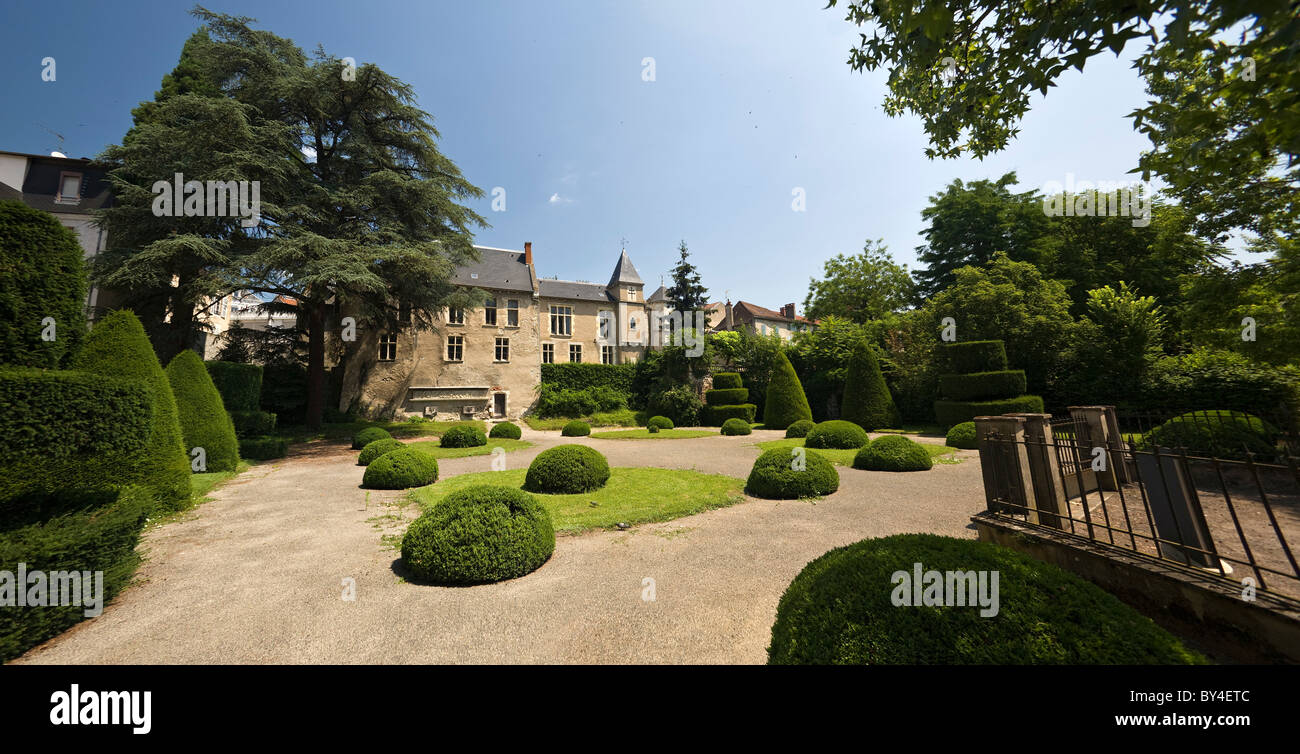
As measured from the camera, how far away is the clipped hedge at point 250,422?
1429 centimetres

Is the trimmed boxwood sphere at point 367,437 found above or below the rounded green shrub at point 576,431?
above

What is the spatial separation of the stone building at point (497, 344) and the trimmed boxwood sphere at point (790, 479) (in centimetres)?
2308

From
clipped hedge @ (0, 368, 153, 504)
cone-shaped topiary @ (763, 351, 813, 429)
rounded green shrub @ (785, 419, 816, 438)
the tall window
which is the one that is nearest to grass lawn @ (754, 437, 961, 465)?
rounded green shrub @ (785, 419, 816, 438)

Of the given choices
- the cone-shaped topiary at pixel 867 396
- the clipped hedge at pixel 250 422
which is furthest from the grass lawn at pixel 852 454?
the clipped hedge at pixel 250 422

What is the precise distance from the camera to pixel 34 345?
476cm

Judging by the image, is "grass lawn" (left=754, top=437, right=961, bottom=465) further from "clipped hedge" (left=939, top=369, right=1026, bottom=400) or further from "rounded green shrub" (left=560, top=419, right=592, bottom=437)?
"rounded green shrub" (left=560, top=419, right=592, bottom=437)

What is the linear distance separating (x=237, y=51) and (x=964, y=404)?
33912 mm

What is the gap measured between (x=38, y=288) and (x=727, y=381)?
85.4ft

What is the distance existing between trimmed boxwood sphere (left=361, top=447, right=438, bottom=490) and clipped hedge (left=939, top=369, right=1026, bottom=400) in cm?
2079

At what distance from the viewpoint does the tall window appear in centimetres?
3547

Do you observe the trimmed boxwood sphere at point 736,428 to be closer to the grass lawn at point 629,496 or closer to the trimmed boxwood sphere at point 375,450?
the grass lawn at point 629,496

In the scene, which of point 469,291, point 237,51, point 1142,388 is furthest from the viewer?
point 469,291
